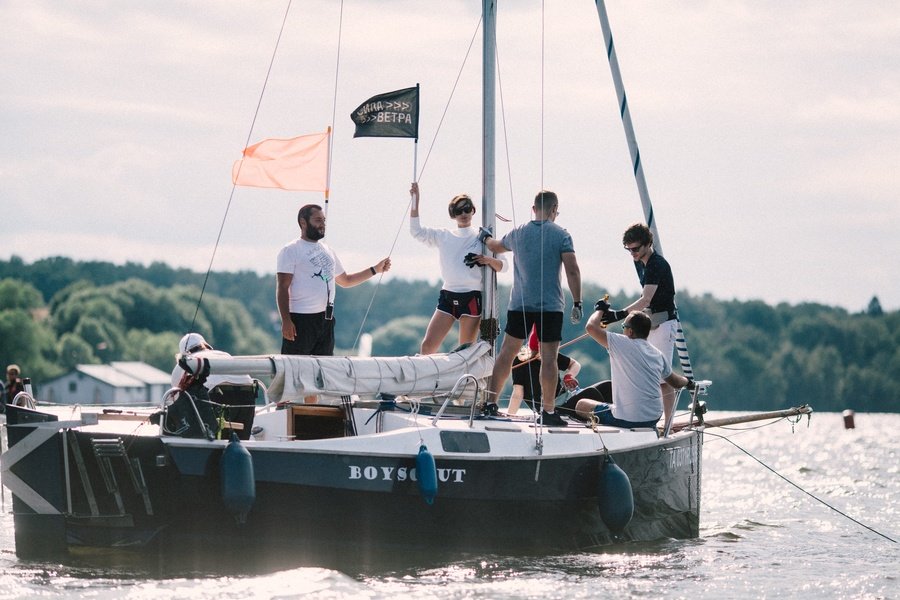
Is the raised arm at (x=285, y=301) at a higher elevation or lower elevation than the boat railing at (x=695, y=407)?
higher

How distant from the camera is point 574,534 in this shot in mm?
10750

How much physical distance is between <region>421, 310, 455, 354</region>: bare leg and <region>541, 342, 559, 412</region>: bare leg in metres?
1.42

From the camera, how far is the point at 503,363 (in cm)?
1162

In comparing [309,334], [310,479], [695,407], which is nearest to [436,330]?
[309,334]

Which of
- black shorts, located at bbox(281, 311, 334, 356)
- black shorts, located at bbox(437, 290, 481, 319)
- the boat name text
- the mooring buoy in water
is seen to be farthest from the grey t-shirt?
the mooring buoy in water

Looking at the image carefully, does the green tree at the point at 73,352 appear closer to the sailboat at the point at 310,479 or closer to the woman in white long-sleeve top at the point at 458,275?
the woman in white long-sleeve top at the point at 458,275

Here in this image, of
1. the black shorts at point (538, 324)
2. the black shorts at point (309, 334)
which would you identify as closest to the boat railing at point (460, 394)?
the black shorts at point (538, 324)

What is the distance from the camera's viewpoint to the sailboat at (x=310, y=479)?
9453 mm

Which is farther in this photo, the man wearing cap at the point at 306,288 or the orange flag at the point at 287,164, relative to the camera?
the orange flag at the point at 287,164

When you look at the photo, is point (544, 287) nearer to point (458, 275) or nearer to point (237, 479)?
point (458, 275)

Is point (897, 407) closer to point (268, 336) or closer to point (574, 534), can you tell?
point (268, 336)

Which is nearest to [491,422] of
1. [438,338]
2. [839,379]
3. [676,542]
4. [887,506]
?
[438,338]

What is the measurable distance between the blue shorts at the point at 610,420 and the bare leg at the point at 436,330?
5.05 ft

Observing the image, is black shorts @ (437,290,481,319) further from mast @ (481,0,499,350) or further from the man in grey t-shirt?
the man in grey t-shirt
